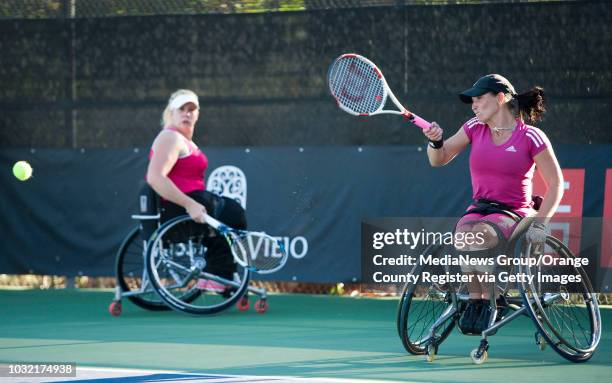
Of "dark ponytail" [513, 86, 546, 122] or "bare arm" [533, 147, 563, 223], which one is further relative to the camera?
"dark ponytail" [513, 86, 546, 122]

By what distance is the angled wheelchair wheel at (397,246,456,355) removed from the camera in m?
4.92

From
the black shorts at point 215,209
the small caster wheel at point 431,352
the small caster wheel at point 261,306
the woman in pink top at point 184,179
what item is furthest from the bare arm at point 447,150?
the small caster wheel at point 261,306

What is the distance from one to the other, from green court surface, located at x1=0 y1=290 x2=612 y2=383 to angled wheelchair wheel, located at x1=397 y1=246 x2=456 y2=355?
0.28ft

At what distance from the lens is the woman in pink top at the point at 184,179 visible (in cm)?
668

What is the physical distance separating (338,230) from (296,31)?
55.6 inches

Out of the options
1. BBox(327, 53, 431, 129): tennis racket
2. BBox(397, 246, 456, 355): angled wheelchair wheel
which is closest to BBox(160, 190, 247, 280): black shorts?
BBox(327, 53, 431, 129): tennis racket

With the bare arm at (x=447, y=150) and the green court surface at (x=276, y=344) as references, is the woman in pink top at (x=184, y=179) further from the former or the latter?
the bare arm at (x=447, y=150)

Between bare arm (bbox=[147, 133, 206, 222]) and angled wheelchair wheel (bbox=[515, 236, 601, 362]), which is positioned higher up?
bare arm (bbox=[147, 133, 206, 222])

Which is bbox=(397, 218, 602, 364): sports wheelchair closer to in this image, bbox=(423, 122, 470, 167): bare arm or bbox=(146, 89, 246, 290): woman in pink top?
bbox=(423, 122, 470, 167): bare arm

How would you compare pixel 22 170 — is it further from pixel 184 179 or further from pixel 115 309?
pixel 184 179

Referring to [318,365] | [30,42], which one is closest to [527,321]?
[318,365]

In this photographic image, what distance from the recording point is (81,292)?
8.41 m

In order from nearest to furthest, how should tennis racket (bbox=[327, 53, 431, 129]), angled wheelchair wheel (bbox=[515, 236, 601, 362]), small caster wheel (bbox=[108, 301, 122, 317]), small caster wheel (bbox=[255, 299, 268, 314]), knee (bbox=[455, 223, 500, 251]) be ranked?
1. angled wheelchair wheel (bbox=[515, 236, 601, 362])
2. knee (bbox=[455, 223, 500, 251])
3. tennis racket (bbox=[327, 53, 431, 129])
4. small caster wheel (bbox=[108, 301, 122, 317])
5. small caster wheel (bbox=[255, 299, 268, 314])

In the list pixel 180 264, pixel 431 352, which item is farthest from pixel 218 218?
pixel 431 352
